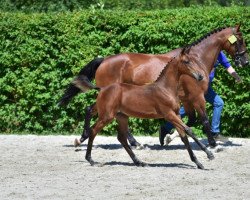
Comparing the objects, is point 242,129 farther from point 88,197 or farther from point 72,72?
point 88,197

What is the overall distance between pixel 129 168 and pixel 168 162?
90cm

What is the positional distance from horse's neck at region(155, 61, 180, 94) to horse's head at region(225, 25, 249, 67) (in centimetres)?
224

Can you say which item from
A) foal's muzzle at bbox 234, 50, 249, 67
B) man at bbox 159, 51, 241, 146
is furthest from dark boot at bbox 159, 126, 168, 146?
foal's muzzle at bbox 234, 50, 249, 67

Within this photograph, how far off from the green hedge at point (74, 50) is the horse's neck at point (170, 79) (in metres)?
3.96

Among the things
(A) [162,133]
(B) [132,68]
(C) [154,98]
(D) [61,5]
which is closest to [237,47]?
(B) [132,68]

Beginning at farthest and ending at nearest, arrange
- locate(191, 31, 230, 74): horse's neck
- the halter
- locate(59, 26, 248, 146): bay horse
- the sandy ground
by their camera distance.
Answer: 1. the halter
2. locate(191, 31, 230, 74): horse's neck
3. locate(59, 26, 248, 146): bay horse
4. the sandy ground

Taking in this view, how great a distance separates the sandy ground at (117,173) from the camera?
366 inches

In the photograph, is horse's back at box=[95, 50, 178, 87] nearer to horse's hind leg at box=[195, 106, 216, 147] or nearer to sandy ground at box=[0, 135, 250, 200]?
horse's hind leg at box=[195, 106, 216, 147]

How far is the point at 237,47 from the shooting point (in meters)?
13.4

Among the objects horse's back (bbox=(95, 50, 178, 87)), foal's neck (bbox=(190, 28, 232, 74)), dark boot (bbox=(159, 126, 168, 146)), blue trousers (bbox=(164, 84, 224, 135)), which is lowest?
dark boot (bbox=(159, 126, 168, 146))

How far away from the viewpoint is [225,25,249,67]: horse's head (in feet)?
43.7

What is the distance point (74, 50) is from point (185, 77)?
3.81 meters

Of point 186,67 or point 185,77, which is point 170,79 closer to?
point 186,67

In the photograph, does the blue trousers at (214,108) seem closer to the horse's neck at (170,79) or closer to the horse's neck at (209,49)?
the horse's neck at (209,49)
